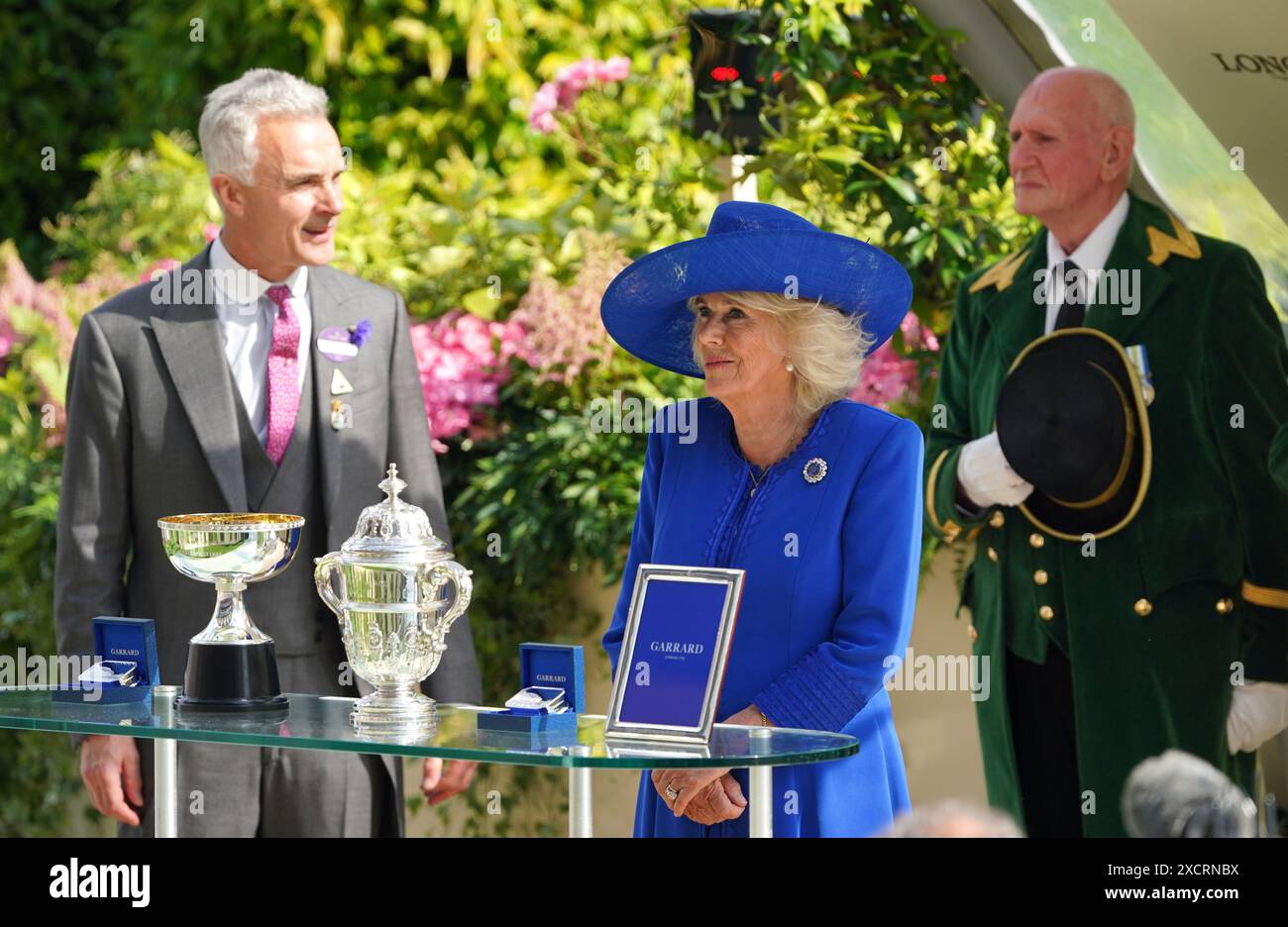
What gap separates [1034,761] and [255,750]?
1.63 m

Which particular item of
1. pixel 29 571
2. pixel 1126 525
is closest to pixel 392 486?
pixel 1126 525

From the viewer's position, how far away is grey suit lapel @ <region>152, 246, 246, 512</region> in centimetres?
348

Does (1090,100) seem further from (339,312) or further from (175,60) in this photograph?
(175,60)

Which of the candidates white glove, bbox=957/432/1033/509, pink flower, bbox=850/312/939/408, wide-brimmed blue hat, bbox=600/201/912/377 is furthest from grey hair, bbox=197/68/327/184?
pink flower, bbox=850/312/939/408

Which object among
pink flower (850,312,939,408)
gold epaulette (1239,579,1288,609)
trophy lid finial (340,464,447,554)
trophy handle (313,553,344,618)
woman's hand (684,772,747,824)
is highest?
pink flower (850,312,939,408)

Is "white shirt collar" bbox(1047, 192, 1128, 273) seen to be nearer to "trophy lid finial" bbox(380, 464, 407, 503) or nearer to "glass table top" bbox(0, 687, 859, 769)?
"glass table top" bbox(0, 687, 859, 769)

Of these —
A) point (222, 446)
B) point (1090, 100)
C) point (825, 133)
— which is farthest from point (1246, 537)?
point (222, 446)

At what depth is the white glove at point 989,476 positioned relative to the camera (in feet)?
12.4

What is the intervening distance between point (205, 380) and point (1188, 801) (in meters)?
2.21

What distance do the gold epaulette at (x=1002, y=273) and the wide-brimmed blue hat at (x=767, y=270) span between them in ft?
2.95

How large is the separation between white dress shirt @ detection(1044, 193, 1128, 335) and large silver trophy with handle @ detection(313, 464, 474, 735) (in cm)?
174

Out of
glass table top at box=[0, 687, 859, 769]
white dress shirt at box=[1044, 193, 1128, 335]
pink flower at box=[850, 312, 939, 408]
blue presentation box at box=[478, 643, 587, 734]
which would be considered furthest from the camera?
pink flower at box=[850, 312, 939, 408]

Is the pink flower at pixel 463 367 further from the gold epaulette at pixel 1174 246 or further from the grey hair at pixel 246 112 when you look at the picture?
the gold epaulette at pixel 1174 246
